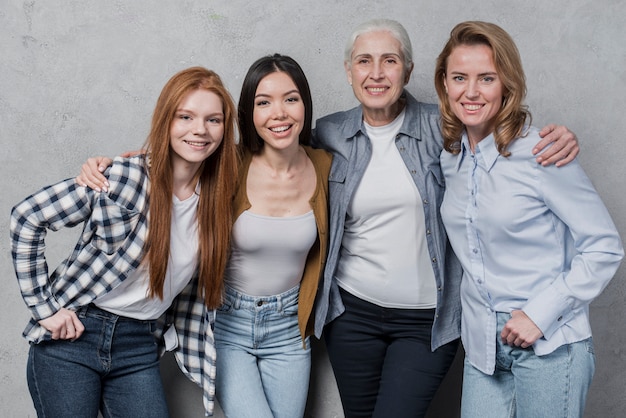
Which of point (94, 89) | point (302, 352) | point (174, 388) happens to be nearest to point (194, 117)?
point (94, 89)

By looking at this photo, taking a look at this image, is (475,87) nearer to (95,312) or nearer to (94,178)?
(94,178)

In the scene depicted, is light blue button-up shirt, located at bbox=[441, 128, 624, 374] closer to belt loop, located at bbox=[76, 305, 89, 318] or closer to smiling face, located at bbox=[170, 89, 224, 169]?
smiling face, located at bbox=[170, 89, 224, 169]

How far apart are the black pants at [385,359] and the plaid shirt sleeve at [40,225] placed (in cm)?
100

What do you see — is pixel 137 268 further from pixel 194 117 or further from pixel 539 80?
pixel 539 80

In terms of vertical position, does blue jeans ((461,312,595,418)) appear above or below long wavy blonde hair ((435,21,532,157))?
below

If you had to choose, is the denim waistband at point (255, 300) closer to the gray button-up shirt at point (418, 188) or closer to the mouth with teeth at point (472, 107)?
the gray button-up shirt at point (418, 188)

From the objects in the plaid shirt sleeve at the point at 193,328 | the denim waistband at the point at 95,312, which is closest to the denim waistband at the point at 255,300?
the plaid shirt sleeve at the point at 193,328

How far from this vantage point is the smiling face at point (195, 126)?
222 centimetres

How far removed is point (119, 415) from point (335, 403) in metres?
1.08

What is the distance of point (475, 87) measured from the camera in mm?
2107

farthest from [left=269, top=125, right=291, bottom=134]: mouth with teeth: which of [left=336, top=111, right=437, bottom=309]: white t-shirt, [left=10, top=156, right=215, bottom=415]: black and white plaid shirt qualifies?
[left=10, top=156, right=215, bottom=415]: black and white plaid shirt

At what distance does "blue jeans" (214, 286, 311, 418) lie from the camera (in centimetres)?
252

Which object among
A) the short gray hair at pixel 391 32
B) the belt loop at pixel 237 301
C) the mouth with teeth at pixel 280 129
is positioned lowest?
the belt loop at pixel 237 301

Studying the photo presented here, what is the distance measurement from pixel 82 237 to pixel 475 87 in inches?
50.7
